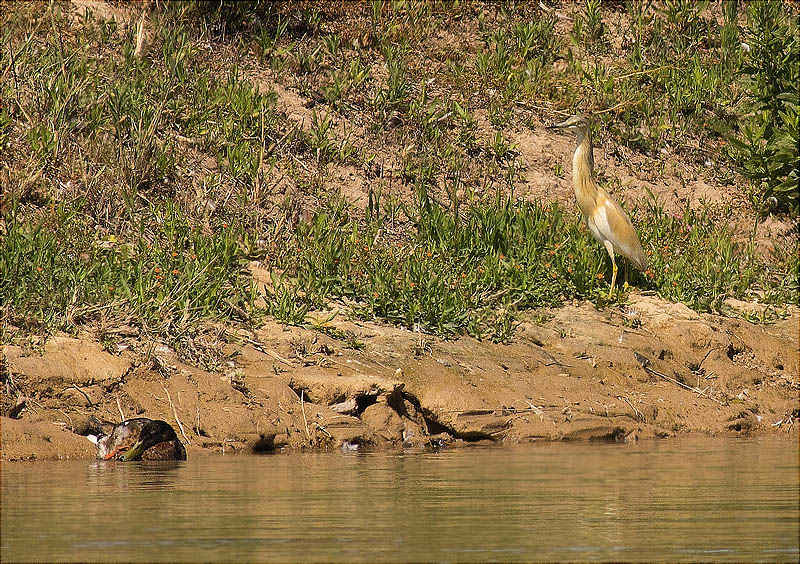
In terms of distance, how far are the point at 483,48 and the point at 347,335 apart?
685 cm

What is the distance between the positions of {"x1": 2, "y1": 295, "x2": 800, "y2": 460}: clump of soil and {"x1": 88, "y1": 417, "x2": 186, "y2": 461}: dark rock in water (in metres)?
0.19

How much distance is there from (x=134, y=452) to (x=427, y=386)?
7.80 feet

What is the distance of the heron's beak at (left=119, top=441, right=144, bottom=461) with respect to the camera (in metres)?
7.26

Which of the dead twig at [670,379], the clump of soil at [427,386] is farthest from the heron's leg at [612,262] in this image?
the dead twig at [670,379]

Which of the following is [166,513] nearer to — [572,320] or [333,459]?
[333,459]

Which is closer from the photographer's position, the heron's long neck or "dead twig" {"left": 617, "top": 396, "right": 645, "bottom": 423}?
"dead twig" {"left": 617, "top": 396, "right": 645, "bottom": 423}

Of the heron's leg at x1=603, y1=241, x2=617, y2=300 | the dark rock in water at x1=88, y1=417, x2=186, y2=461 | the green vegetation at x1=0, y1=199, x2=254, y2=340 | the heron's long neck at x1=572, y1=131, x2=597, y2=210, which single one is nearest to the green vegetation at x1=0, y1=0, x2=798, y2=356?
the green vegetation at x1=0, y1=199, x2=254, y2=340

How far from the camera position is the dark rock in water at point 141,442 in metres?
7.29

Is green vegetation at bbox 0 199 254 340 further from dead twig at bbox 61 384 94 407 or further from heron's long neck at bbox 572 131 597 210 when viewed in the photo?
heron's long neck at bbox 572 131 597 210

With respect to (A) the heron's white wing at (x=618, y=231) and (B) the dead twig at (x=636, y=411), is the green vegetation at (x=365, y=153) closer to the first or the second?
(A) the heron's white wing at (x=618, y=231)

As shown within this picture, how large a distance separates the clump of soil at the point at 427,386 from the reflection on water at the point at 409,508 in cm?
55

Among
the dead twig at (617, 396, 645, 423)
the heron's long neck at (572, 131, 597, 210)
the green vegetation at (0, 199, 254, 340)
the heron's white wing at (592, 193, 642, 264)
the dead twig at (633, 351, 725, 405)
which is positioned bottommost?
the dead twig at (617, 396, 645, 423)

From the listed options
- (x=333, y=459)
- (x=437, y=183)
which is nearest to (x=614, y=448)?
(x=333, y=459)

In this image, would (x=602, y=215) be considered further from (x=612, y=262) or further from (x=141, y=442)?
(x=141, y=442)
